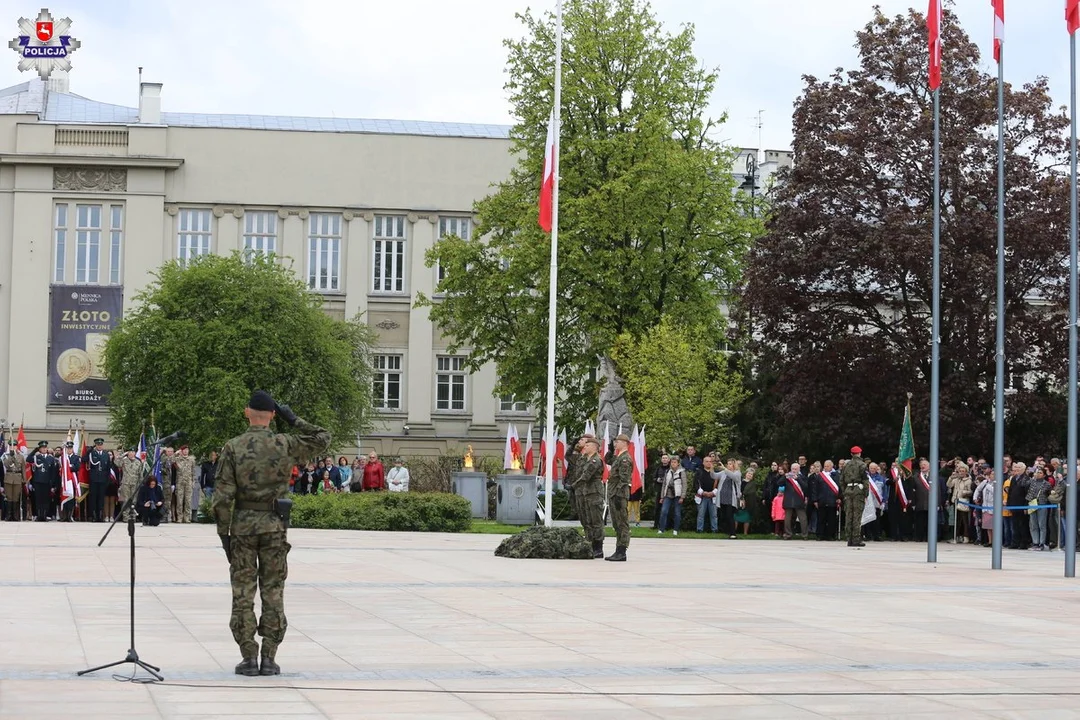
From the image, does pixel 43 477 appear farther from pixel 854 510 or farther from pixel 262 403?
pixel 262 403

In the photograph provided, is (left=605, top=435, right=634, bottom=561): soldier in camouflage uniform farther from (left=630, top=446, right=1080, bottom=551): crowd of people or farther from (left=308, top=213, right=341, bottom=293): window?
(left=308, top=213, right=341, bottom=293): window

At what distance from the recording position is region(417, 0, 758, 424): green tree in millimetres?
44438

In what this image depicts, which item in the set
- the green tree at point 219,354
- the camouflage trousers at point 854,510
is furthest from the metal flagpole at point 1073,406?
the green tree at point 219,354

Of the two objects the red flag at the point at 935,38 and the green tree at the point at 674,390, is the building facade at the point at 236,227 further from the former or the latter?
the red flag at the point at 935,38

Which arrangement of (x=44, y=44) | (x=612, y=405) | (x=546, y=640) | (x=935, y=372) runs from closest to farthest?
1. (x=546, y=640)
2. (x=935, y=372)
3. (x=612, y=405)
4. (x=44, y=44)

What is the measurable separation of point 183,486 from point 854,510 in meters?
14.5

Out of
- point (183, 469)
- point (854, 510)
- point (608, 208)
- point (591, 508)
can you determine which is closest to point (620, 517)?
point (591, 508)

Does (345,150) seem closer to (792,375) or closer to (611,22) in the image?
Answer: (611,22)

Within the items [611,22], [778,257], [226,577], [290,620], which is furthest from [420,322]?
[290,620]

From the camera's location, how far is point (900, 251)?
38406 mm

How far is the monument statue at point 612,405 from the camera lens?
46812 millimetres

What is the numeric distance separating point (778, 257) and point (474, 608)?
2670 centimetres

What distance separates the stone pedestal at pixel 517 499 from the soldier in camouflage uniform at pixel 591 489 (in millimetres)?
11743

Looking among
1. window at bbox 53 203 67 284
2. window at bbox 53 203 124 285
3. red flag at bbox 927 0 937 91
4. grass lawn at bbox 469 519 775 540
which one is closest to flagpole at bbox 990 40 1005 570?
red flag at bbox 927 0 937 91
